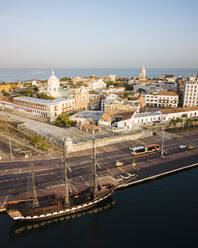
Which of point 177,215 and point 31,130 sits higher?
point 31,130

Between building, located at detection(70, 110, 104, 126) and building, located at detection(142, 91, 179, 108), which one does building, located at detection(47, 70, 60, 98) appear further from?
building, located at detection(142, 91, 179, 108)

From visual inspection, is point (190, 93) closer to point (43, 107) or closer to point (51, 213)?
point (43, 107)

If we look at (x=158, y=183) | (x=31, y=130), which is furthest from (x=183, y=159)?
(x=31, y=130)

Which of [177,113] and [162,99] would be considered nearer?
[177,113]

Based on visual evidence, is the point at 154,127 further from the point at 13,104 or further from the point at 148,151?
the point at 13,104

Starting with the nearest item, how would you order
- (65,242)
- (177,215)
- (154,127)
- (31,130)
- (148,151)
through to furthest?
(65,242) < (177,215) < (148,151) < (31,130) < (154,127)

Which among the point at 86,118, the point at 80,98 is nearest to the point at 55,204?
the point at 86,118

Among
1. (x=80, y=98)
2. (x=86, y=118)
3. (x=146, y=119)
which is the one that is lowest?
(x=146, y=119)

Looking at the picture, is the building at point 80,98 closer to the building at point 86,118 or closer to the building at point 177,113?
the building at point 86,118

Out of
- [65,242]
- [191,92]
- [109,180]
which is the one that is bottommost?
[65,242]
